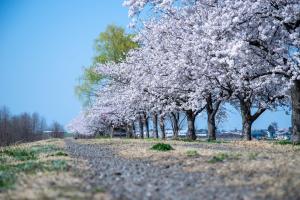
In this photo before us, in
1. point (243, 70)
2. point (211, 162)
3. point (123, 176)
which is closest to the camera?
point (123, 176)

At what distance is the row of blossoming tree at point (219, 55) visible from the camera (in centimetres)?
2062

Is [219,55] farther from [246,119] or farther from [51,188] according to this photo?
[51,188]

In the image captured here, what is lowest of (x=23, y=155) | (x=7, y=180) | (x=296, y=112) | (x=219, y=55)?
(x=7, y=180)

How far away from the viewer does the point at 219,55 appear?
2205cm

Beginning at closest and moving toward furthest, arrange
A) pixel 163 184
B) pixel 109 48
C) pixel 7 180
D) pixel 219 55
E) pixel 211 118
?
pixel 163 184 → pixel 7 180 → pixel 219 55 → pixel 211 118 → pixel 109 48

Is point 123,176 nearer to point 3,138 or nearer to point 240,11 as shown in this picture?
point 240,11

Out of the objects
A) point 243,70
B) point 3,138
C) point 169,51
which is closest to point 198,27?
point 243,70

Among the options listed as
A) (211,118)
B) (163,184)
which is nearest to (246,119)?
(211,118)

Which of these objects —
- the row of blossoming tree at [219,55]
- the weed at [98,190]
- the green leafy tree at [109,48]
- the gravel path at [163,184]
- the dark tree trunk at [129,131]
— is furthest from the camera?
the dark tree trunk at [129,131]

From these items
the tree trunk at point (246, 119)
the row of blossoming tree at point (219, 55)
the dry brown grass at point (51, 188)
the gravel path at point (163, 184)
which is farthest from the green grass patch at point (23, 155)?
→ the tree trunk at point (246, 119)

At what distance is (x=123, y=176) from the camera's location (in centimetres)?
1108

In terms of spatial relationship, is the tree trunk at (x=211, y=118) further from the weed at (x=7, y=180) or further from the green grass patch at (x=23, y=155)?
the weed at (x=7, y=180)

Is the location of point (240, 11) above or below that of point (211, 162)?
above

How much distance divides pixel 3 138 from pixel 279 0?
2971 inches
